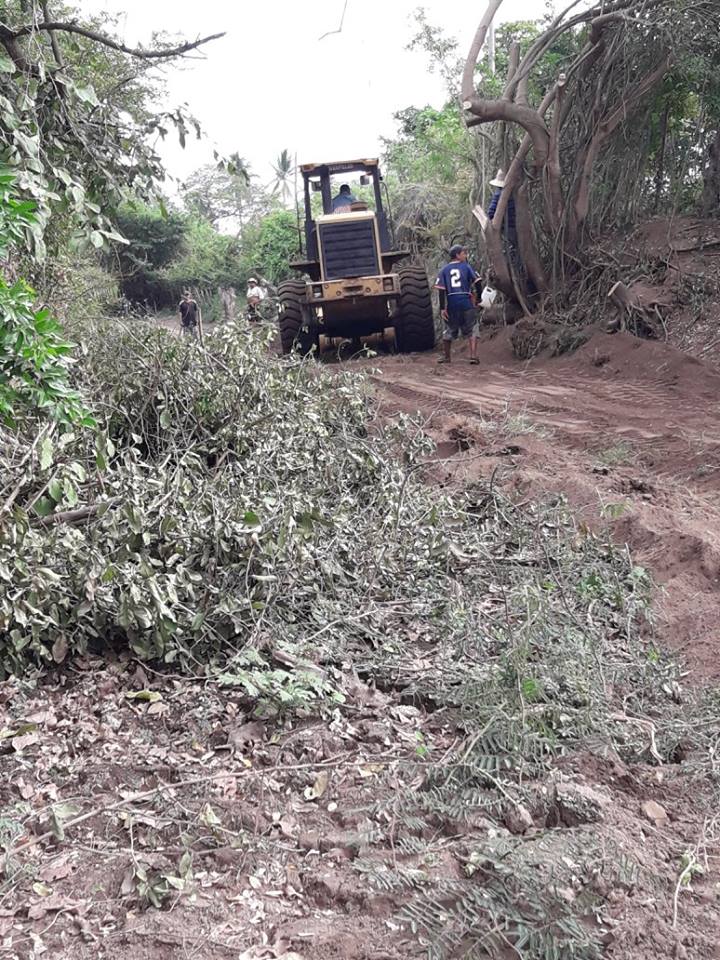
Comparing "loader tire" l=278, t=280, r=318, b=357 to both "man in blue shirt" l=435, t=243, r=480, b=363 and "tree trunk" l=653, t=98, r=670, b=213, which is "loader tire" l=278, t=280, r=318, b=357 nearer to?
"man in blue shirt" l=435, t=243, r=480, b=363

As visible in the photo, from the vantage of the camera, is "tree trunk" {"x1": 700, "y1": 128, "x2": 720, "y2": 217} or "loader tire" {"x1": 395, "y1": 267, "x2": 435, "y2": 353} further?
"loader tire" {"x1": 395, "y1": 267, "x2": 435, "y2": 353}

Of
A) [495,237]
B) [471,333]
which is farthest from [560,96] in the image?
[471,333]

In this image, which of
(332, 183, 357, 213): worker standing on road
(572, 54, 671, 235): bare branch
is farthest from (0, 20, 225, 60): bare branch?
(332, 183, 357, 213): worker standing on road

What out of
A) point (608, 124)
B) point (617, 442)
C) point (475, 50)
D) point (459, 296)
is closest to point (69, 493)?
point (617, 442)

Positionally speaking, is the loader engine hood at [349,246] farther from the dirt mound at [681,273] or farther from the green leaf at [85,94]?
the green leaf at [85,94]

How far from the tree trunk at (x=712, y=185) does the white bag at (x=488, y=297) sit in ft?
10.4

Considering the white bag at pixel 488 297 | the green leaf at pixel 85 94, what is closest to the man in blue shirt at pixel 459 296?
the white bag at pixel 488 297

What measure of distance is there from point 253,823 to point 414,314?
11562 millimetres

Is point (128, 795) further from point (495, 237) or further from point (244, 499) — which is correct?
point (495, 237)

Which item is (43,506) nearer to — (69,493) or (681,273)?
(69,493)

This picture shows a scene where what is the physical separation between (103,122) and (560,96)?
9.07 meters

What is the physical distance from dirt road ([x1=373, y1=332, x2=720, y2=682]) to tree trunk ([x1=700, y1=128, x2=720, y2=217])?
276 centimetres

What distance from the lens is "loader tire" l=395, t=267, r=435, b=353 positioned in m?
13.4

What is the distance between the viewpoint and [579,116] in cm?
1222
